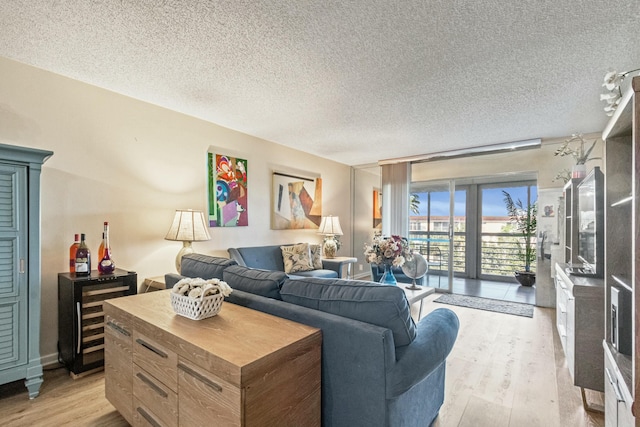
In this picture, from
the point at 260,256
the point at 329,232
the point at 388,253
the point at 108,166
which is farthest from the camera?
the point at 329,232

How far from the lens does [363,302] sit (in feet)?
4.58

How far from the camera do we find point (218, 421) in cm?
112

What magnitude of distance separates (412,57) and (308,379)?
216 centimetres

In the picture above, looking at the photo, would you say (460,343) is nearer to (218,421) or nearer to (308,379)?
(308,379)

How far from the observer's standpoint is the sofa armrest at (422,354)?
1255 mm

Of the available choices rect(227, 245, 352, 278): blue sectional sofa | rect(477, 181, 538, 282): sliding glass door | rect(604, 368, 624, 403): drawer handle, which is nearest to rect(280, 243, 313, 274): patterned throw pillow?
rect(227, 245, 352, 278): blue sectional sofa

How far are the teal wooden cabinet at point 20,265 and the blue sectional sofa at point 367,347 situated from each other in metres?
1.67

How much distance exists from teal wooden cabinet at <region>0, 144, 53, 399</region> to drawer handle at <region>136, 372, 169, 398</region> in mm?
1151

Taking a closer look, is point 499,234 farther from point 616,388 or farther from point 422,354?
point 422,354

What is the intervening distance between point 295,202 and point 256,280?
122 inches

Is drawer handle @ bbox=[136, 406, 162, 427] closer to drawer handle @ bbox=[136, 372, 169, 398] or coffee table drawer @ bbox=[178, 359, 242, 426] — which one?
drawer handle @ bbox=[136, 372, 169, 398]

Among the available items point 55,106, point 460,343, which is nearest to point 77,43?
point 55,106

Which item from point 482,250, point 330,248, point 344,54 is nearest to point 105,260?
point 344,54

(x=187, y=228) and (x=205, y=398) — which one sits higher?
(x=187, y=228)
